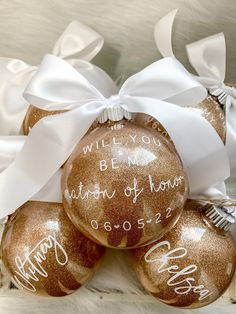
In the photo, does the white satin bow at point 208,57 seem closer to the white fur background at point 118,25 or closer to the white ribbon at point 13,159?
the white fur background at point 118,25

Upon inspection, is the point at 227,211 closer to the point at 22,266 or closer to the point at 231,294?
the point at 231,294

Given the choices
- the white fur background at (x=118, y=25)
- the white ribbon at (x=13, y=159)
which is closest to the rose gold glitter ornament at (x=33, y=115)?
the white ribbon at (x=13, y=159)

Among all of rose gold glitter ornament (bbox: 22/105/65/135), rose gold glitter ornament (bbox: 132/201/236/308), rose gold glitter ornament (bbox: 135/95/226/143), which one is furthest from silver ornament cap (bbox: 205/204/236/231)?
rose gold glitter ornament (bbox: 22/105/65/135)

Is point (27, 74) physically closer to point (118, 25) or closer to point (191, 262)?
point (118, 25)

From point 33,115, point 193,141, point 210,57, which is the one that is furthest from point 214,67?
point 33,115

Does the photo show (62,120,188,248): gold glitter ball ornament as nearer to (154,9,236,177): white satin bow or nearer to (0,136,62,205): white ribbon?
(0,136,62,205): white ribbon

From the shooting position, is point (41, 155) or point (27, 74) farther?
point (27, 74)
